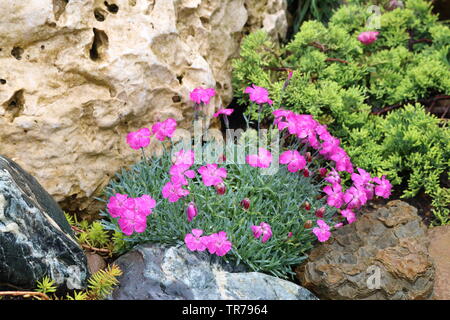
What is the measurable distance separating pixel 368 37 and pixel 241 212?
232cm

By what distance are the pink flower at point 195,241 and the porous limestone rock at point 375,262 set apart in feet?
2.37

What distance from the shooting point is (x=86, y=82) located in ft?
11.6

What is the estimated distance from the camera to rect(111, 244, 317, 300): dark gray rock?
2.88 meters

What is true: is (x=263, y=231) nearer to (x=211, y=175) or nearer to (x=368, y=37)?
(x=211, y=175)

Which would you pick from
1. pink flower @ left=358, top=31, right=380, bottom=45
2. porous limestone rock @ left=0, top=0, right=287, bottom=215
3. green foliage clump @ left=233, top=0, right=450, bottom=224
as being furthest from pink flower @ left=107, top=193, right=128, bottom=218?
pink flower @ left=358, top=31, right=380, bottom=45

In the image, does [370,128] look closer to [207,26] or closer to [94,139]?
[207,26]

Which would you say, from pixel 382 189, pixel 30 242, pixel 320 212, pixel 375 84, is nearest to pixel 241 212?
pixel 320 212

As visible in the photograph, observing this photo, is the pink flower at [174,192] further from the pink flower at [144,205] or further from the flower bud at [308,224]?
the flower bud at [308,224]

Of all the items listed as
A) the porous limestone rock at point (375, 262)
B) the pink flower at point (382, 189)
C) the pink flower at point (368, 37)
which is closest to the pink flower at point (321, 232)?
the porous limestone rock at point (375, 262)

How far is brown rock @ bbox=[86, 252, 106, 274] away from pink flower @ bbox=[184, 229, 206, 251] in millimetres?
707

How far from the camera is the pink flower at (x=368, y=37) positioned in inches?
187

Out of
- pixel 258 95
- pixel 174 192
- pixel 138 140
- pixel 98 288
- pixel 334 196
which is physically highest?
pixel 258 95

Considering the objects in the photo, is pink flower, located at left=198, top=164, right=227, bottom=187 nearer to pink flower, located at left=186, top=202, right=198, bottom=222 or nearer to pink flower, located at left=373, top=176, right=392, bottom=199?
pink flower, located at left=186, top=202, right=198, bottom=222

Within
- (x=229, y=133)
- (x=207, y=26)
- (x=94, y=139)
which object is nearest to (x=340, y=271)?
(x=229, y=133)
